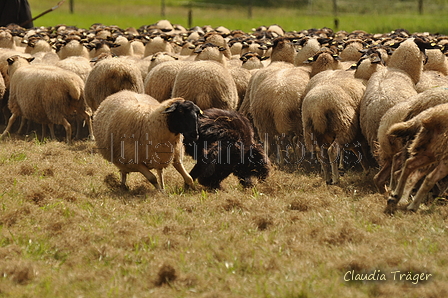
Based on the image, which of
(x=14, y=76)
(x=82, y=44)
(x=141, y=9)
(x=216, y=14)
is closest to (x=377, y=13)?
(x=216, y=14)

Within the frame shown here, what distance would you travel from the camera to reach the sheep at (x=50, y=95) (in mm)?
9539

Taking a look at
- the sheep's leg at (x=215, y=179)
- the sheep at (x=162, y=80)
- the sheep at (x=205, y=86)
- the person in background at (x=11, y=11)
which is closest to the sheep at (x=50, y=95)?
the sheep at (x=162, y=80)

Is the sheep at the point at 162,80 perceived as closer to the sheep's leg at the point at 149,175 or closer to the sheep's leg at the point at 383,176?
the sheep's leg at the point at 149,175

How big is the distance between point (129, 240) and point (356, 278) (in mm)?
1874

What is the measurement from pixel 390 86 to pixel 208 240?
3.25 meters

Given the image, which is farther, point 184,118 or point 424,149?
point 184,118

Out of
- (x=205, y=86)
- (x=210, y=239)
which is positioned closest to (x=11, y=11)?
(x=205, y=86)

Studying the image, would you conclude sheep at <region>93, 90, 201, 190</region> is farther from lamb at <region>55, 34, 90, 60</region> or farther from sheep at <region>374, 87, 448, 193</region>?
lamb at <region>55, 34, 90, 60</region>

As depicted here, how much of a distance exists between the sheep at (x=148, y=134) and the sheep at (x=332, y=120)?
148 centimetres

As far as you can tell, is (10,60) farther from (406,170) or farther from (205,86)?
(406,170)

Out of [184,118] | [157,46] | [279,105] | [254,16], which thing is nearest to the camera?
[184,118]

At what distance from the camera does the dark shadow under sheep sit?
276 inches

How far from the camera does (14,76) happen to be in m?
10.2

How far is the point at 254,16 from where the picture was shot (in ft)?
126
